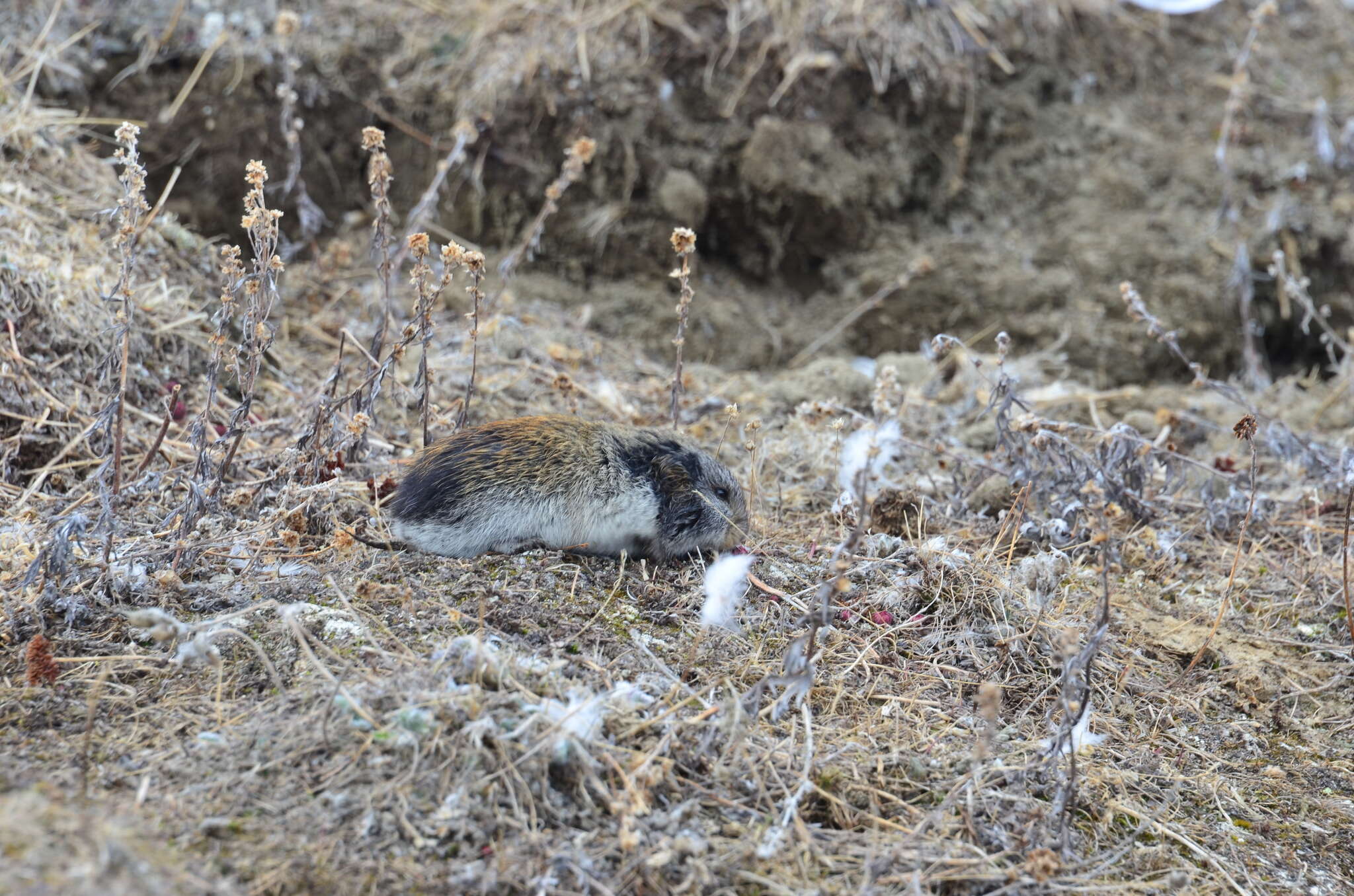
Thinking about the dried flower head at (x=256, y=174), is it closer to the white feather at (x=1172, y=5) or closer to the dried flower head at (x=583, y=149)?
the dried flower head at (x=583, y=149)

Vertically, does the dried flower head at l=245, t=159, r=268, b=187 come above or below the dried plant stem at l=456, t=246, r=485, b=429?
above

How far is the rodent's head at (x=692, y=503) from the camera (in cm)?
367

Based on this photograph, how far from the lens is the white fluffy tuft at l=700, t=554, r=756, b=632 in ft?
10.6

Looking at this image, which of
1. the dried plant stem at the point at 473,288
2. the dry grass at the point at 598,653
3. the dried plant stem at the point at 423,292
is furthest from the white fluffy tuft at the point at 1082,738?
the dried plant stem at the point at 423,292

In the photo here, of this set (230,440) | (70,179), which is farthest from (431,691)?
(70,179)

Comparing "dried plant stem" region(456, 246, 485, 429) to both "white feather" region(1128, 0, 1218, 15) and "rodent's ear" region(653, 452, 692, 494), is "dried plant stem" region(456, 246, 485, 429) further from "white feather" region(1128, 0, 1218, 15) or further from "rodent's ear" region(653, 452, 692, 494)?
"white feather" region(1128, 0, 1218, 15)

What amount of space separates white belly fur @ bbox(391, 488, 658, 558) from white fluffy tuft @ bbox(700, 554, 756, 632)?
33 centimetres

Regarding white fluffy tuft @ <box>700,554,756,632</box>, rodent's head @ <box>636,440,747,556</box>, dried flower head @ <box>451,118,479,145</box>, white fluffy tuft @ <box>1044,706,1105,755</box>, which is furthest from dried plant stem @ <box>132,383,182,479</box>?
white fluffy tuft @ <box>1044,706,1105,755</box>

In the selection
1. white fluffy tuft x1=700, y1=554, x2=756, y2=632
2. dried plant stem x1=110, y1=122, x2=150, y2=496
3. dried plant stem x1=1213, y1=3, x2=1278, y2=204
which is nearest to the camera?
dried plant stem x1=110, y1=122, x2=150, y2=496

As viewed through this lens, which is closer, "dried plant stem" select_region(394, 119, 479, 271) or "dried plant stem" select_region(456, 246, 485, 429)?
"dried plant stem" select_region(456, 246, 485, 429)

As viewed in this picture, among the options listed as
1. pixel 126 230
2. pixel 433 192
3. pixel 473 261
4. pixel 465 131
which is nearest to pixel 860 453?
pixel 473 261

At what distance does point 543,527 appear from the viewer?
3.47 metres

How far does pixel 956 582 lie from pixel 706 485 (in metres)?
0.92

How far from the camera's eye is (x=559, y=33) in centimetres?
655
